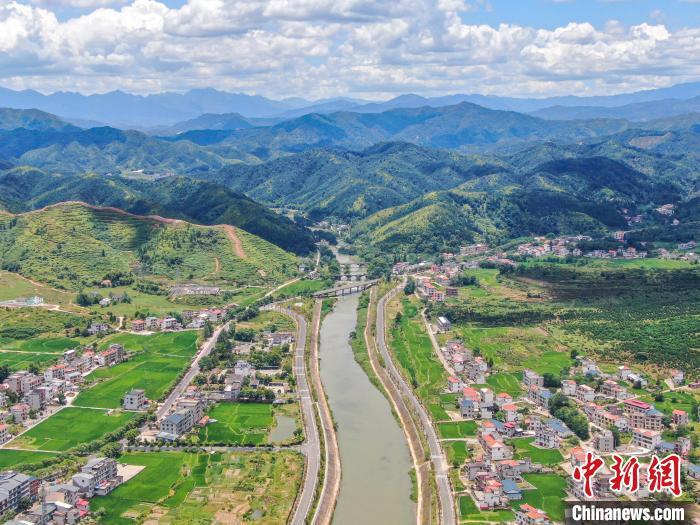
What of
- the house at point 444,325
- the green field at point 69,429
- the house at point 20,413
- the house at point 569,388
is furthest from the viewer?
the house at point 444,325

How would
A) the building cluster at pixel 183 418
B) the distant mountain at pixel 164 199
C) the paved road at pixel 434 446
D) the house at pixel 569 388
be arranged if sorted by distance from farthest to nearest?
the distant mountain at pixel 164 199, the house at pixel 569 388, the building cluster at pixel 183 418, the paved road at pixel 434 446

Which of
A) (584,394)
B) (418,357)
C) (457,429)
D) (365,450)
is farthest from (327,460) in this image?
(418,357)

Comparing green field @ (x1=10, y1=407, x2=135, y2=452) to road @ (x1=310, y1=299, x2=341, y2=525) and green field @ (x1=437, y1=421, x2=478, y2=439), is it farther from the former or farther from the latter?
green field @ (x1=437, y1=421, x2=478, y2=439)

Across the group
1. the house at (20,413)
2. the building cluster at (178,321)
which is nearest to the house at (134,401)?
the house at (20,413)

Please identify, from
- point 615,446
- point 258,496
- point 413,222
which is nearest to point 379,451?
point 258,496

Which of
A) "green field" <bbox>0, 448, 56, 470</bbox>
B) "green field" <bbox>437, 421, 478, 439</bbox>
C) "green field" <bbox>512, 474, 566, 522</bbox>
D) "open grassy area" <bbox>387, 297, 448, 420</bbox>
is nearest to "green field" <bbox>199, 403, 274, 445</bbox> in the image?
"green field" <bbox>0, 448, 56, 470</bbox>

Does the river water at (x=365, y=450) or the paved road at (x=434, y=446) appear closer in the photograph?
the paved road at (x=434, y=446)

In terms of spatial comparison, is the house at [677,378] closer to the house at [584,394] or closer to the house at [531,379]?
the house at [584,394]

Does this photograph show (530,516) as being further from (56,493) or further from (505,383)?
(56,493)
